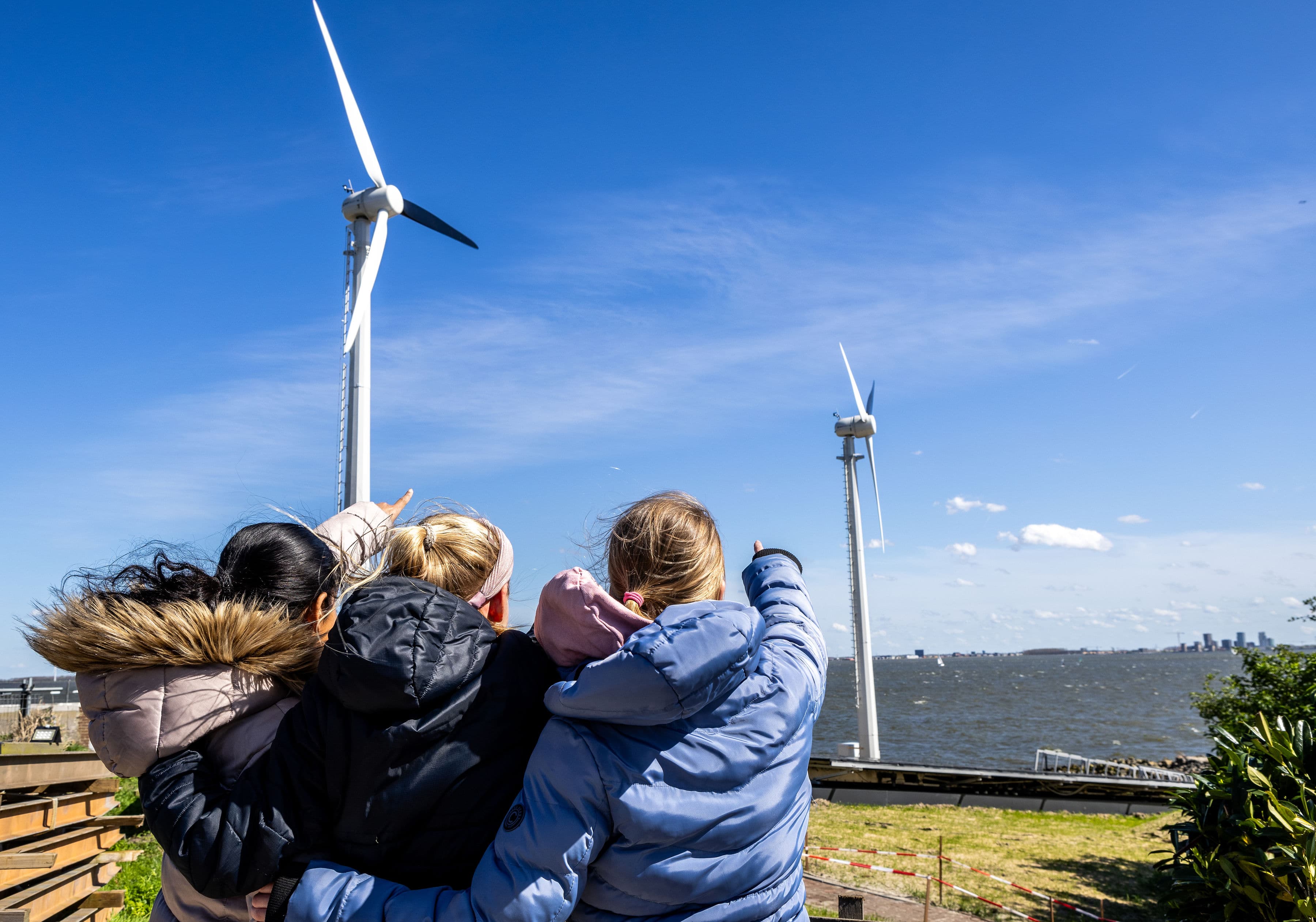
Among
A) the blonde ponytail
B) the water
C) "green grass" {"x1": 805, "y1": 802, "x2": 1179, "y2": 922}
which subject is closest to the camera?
the blonde ponytail

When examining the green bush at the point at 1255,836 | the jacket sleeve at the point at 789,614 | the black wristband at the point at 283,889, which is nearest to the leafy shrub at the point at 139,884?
the black wristband at the point at 283,889

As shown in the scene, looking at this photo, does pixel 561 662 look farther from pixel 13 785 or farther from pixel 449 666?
pixel 13 785

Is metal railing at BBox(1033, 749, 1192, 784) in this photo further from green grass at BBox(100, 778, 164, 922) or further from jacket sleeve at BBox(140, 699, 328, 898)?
jacket sleeve at BBox(140, 699, 328, 898)

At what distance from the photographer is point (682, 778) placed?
2.05 metres

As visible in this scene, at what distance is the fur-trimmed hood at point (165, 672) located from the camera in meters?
2.11

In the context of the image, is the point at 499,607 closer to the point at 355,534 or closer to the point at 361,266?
the point at 355,534

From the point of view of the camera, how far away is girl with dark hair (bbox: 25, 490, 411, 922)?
2117 millimetres

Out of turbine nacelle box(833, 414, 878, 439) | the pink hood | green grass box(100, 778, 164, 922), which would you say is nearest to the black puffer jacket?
the pink hood

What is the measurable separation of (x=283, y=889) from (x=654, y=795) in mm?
823

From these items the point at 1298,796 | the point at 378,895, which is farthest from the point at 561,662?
the point at 1298,796

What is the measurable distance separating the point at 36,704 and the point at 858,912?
3357cm

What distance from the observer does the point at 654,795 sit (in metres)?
2.02

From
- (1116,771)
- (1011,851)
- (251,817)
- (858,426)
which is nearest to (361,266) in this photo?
(251,817)

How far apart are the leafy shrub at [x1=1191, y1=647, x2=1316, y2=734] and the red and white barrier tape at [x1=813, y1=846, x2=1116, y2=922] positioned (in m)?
3.30
